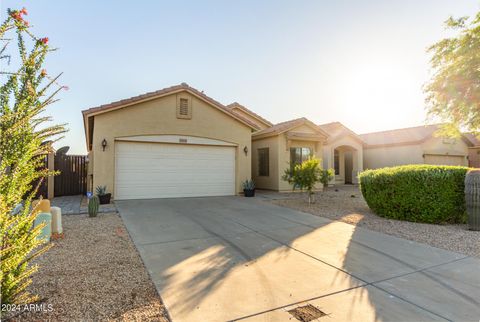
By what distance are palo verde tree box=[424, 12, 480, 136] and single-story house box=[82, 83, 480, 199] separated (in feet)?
19.3

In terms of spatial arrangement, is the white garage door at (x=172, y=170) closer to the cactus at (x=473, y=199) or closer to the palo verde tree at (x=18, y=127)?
the palo verde tree at (x=18, y=127)

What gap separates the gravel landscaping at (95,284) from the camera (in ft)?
9.27

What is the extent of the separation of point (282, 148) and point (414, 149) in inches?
457

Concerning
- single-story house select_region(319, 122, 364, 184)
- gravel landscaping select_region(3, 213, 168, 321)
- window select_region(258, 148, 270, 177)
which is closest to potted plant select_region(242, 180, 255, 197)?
window select_region(258, 148, 270, 177)

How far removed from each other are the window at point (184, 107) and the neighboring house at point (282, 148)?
5.01 meters

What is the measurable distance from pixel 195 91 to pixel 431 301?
11.4 meters

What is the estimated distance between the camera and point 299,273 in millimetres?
3975

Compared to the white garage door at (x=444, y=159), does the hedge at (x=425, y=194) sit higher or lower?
lower

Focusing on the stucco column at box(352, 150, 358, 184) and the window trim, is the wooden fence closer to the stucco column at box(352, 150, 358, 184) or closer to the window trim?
the window trim

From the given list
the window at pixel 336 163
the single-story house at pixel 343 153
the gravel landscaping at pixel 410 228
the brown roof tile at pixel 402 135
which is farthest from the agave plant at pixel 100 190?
the brown roof tile at pixel 402 135

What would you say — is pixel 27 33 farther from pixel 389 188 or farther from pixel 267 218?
pixel 389 188

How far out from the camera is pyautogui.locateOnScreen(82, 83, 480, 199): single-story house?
434 inches

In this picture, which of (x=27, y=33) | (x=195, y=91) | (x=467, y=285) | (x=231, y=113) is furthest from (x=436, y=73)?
(x=27, y=33)

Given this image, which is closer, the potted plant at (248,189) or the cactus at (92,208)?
the cactus at (92,208)
